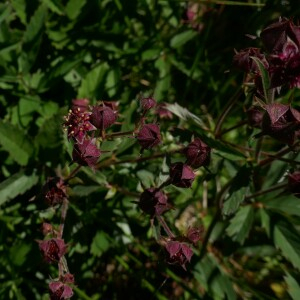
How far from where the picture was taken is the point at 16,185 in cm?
238

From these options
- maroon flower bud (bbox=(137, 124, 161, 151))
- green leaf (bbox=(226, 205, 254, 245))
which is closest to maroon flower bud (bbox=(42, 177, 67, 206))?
maroon flower bud (bbox=(137, 124, 161, 151))

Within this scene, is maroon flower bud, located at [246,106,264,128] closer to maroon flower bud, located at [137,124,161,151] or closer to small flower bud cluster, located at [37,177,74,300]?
maroon flower bud, located at [137,124,161,151]

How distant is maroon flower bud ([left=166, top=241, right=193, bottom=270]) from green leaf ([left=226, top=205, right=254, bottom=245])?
2.47 ft

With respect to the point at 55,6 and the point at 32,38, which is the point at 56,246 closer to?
the point at 32,38

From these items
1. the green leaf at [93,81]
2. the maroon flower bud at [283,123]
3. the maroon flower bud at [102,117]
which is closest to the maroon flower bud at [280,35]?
the maroon flower bud at [283,123]

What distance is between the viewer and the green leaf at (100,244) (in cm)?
253

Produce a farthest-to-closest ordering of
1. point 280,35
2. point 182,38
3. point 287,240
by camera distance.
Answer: point 182,38, point 287,240, point 280,35

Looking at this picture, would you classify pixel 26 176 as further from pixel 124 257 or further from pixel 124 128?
pixel 124 257

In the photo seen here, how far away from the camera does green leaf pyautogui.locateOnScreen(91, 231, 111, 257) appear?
253cm

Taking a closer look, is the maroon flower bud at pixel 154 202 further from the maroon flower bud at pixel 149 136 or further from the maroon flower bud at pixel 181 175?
the maroon flower bud at pixel 149 136

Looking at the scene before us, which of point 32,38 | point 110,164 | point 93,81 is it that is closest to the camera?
point 110,164

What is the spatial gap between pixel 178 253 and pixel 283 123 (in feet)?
2.06

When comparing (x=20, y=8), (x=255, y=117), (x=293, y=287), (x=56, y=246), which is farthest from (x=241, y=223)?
(x=20, y=8)

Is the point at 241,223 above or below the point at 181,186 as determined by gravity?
below
